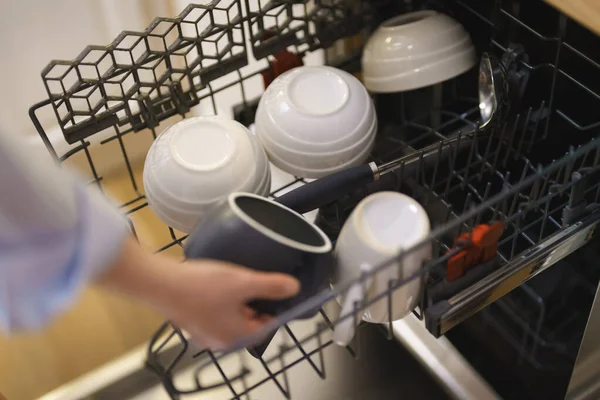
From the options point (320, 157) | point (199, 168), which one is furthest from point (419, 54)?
point (199, 168)

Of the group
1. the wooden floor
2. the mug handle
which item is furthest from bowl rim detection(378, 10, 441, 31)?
the wooden floor

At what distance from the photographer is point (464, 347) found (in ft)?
2.97

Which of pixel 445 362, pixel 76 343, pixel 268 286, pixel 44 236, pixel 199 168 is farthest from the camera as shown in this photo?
pixel 76 343

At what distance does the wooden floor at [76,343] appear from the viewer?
102 cm

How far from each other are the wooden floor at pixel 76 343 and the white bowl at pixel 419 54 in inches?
17.2

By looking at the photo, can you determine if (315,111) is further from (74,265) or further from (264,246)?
(74,265)

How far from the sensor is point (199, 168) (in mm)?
642

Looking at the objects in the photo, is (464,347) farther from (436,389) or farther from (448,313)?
(448,313)

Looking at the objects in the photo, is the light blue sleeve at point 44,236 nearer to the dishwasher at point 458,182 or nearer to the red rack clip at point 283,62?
the dishwasher at point 458,182

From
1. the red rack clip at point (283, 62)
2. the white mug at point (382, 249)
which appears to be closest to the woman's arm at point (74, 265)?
the white mug at point (382, 249)

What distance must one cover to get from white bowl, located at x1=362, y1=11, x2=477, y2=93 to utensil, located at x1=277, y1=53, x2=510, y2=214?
32mm

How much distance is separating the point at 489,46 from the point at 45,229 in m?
0.59

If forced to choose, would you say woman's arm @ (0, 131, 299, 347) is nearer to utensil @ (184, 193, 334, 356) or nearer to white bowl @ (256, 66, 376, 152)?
utensil @ (184, 193, 334, 356)

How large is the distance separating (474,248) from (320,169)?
0.19 metres
